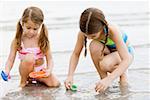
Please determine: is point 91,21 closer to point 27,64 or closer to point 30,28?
point 30,28

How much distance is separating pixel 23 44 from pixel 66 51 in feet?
5.97

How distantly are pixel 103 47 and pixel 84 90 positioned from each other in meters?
0.48

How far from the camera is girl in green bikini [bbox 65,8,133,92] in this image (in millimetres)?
4062

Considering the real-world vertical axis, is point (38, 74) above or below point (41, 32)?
below

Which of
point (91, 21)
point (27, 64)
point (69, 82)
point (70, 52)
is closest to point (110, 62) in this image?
point (69, 82)

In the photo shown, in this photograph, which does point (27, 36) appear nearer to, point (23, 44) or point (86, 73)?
point (23, 44)

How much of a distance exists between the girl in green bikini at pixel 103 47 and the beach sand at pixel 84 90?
0.13m

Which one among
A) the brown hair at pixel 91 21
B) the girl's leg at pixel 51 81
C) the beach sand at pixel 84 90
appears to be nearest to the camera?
the brown hair at pixel 91 21

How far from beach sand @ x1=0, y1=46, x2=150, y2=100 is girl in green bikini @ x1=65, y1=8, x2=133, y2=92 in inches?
5.1

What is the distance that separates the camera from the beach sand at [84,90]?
14.0ft

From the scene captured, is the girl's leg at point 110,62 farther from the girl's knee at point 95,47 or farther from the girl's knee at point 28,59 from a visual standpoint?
the girl's knee at point 28,59

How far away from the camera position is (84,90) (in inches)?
178

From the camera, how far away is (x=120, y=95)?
4285 mm

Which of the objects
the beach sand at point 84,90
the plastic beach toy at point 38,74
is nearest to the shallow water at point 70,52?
the beach sand at point 84,90
